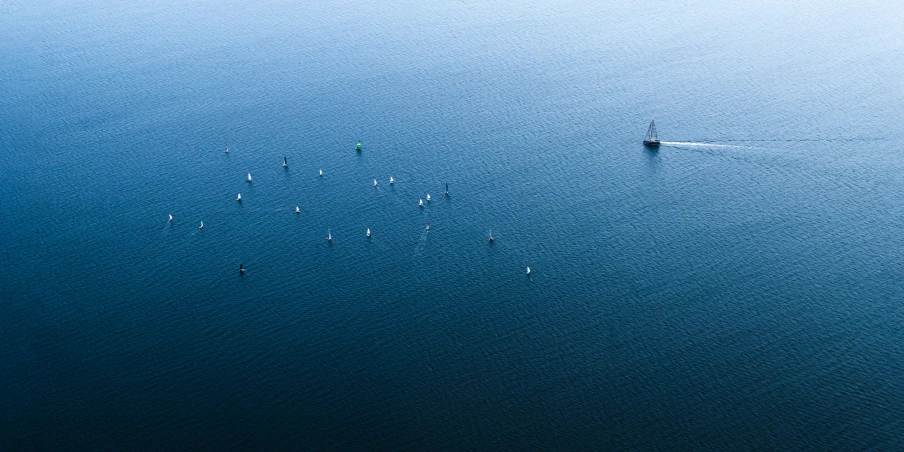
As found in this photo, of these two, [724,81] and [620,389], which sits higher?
[724,81]

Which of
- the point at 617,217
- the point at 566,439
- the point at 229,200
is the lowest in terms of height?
the point at 566,439

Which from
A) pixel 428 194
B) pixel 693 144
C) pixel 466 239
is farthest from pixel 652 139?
pixel 466 239

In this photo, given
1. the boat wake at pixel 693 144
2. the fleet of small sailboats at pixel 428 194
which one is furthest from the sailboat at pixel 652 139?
the boat wake at pixel 693 144

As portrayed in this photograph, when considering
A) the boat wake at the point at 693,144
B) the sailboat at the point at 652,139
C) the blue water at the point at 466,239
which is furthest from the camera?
the sailboat at the point at 652,139

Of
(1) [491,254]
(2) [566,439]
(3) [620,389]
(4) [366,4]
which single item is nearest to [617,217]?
(1) [491,254]

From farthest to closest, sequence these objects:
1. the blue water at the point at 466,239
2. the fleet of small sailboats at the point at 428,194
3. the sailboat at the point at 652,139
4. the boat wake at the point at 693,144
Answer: the sailboat at the point at 652,139 → the boat wake at the point at 693,144 → the fleet of small sailboats at the point at 428,194 → the blue water at the point at 466,239

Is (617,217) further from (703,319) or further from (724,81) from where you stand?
(724,81)

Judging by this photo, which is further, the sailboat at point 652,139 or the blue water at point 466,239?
the sailboat at point 652,139

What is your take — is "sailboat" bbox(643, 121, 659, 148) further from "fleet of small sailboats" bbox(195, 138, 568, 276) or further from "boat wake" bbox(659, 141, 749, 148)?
"boat wake" bbox(659, 141, 749, 148)

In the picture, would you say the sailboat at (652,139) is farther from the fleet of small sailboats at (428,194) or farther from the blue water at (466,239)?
the blue water at (466,239)
